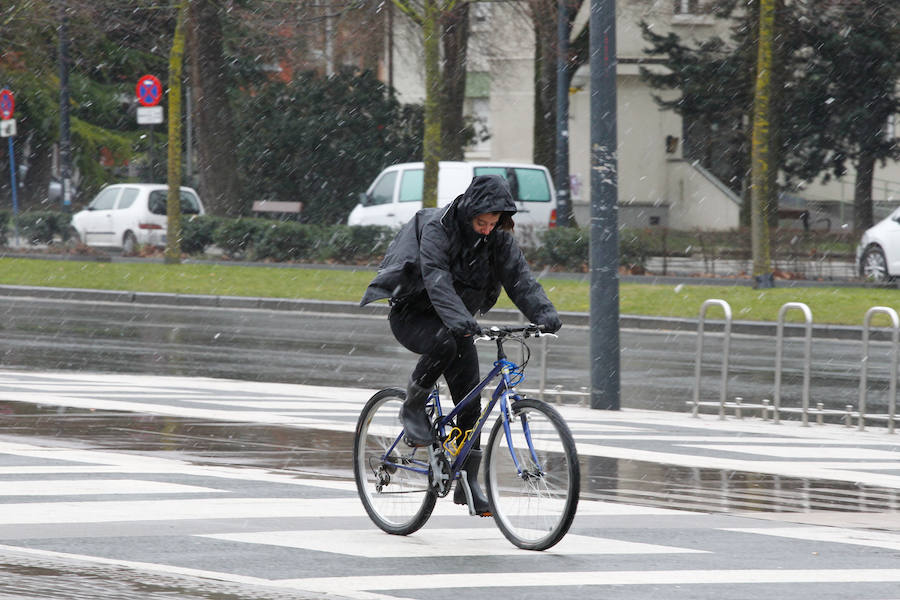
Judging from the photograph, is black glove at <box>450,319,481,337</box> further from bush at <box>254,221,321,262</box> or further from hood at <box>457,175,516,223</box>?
bush at <box>254,221,321,262</box>

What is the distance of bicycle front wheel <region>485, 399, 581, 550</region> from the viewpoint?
244 inches

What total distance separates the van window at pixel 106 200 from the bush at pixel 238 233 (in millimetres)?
5142

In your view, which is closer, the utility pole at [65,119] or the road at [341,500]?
the road at [341,500]

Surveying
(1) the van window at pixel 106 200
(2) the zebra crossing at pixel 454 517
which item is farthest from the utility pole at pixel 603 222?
(1) the van window at pixel 106 200

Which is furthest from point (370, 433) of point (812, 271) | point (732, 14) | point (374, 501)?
point (732, 14)

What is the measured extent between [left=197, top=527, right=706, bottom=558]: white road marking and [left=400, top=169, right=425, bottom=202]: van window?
21.9m

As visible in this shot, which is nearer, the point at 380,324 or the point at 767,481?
the point at 767,481

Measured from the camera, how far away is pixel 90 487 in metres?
7.77

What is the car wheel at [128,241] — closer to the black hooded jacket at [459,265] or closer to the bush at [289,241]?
→ the bush at [289,241]

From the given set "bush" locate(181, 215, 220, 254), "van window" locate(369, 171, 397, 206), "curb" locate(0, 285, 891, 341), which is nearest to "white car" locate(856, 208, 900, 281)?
"curb" locate(0, 285, 891, 341)

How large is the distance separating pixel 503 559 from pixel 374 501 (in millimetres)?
968

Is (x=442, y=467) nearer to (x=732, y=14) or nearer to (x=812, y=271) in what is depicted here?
(x=812, y=271)

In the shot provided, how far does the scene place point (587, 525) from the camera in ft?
23.3

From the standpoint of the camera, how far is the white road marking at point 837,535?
22.3 ft
